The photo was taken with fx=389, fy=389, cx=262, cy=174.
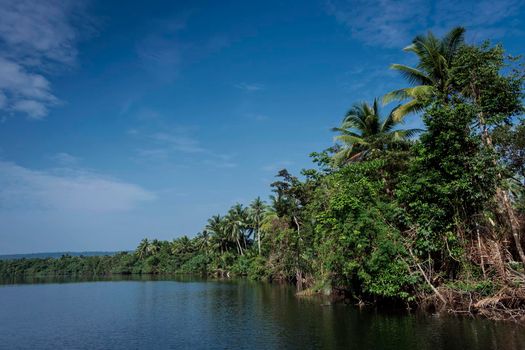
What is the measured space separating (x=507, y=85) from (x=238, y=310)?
2000 cm

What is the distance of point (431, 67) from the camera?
73.8 ft

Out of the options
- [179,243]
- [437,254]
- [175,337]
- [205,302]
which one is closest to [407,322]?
[437,254]

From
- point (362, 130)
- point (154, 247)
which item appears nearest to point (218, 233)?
point (154, 247)

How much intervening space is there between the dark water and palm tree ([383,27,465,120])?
11534mm

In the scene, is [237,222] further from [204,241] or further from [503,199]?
[503,199]

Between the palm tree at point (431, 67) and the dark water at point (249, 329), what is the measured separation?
37.8 ft

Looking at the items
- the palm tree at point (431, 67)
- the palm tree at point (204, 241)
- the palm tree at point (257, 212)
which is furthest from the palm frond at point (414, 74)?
the palm tree at point (204, 241)

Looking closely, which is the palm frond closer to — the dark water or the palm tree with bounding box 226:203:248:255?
the dark water

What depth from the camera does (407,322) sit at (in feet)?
58.4

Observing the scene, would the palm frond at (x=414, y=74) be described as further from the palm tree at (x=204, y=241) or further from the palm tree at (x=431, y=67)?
the palm tree at (x=204, y=241)

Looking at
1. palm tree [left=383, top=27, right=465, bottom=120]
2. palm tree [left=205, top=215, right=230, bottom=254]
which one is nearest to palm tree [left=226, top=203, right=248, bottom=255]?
palm tree [left=205, top=215, right=230, bottom=254]

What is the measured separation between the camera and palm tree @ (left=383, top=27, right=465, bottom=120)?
21500 millimetres

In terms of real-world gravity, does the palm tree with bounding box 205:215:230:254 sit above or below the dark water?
above

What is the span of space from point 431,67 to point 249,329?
17558mm
